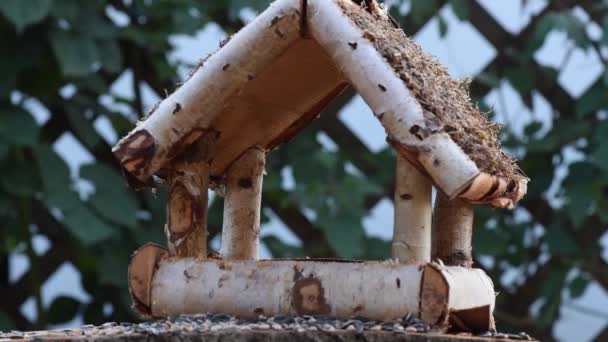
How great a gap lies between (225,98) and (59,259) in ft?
3.91

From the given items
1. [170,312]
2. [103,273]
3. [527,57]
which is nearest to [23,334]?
[170,312]

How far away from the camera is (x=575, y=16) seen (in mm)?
1732

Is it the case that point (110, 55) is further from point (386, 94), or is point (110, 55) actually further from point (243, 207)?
point (386, 94)

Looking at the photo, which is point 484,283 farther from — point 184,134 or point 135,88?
point 135,88

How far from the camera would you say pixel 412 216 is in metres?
0.78

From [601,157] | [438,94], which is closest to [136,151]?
[438,94]

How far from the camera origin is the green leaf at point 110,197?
1617mm

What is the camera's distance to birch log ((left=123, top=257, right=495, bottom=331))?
0.72 metres

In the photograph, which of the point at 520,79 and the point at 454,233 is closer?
the point at 454,233

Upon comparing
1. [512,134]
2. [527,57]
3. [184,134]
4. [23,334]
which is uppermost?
[527,57]

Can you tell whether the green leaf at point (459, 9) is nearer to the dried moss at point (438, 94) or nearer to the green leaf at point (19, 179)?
the green leaf at point (19, 179)

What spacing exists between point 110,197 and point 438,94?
0.96 meters

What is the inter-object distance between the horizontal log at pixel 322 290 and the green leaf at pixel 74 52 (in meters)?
0.86

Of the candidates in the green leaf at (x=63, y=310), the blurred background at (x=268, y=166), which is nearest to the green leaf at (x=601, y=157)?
the blurred background at (x=268, y=166)
